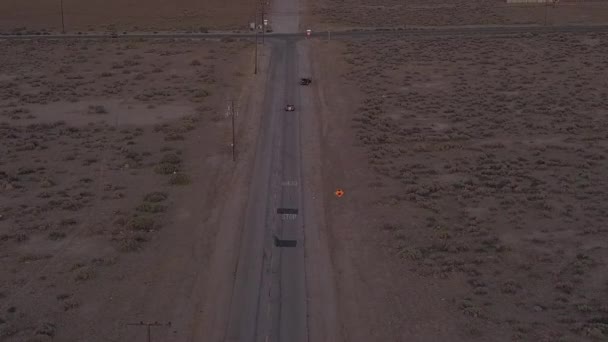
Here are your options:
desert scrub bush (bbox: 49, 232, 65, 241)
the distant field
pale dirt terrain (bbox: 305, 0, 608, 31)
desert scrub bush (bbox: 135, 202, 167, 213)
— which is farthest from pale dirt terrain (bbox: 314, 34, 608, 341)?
the distant field

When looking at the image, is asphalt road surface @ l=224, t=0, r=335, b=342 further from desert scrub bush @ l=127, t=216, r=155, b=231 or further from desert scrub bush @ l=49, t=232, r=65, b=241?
desert scrub bush @ l=49, t=232, r=65, b=241

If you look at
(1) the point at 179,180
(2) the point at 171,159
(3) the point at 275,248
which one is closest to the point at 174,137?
(2) the point at 171,159

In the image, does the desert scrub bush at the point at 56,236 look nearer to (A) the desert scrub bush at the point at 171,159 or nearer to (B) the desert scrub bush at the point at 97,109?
(A) the desert scrub bush at the point at 171,159

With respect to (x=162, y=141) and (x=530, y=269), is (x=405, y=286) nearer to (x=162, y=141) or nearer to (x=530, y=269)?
(x=530, y=269)

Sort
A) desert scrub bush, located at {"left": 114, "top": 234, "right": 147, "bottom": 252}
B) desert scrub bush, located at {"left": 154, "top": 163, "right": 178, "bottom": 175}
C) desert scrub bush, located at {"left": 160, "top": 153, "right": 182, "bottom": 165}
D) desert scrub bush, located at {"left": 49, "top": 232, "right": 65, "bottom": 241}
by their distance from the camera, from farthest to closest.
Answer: desert scrub bush, located at {"left": 160, "top": 153, "right": 182, "bottom": 165}
desert scrub bush, located at {"left": 154, "top": 163, "right": 178, "bottom": 175}
desert scrub bush, located at {"left": 49, "top": 232, "right": 65, "bottom": 241}
desert scrub bush, located at {"left": 114, "top": 234, "right": 147, "bottom": 252}

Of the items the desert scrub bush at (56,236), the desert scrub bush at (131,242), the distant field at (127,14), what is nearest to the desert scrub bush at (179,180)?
the desert scrub bush at (131,242)

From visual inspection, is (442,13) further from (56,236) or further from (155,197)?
(56,236)

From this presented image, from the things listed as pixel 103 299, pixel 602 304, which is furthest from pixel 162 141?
pixel 602 304
